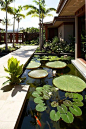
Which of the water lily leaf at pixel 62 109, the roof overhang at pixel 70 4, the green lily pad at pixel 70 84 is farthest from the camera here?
the roof overhang at pixel 70 4

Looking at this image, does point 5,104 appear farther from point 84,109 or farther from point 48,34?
point 48,34

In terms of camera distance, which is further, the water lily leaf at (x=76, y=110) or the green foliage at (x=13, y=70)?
the green foliage at (x=13, y=70)

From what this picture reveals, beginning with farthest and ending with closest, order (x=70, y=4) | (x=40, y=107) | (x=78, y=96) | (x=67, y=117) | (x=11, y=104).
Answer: (x=70, y=4) → (x=78, y=96) → (x=40, y=107) → (x=11, y=104) → (x=67, y=117)

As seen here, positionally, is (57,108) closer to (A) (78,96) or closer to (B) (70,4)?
(A) (78,96)

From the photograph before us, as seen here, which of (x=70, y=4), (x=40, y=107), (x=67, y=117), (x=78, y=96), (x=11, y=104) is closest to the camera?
(x=67, y=117)

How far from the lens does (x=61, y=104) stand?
2941 millimetres

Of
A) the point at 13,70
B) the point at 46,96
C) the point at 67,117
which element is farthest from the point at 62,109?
the point at 13,70

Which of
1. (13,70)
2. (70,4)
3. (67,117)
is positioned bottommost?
(67,117)

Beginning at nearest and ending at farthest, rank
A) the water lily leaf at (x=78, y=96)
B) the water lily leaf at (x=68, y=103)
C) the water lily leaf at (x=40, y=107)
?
the water lily leaf at (x=40, y=107), the water lily leaf at (x=68, y=103), the water lily leaf at (x=78, y=96)

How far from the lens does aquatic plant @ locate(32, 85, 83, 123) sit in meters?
2.56

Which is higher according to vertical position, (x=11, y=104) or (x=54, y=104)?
(x=11, y=104)

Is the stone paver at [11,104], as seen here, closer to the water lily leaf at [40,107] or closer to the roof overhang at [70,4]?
the water lily leaf at [40,107]

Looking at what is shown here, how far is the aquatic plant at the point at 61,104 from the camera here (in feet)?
8.40

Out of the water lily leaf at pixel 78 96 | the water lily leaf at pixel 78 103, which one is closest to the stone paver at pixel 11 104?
the water lily leaf at pixel 78 103
